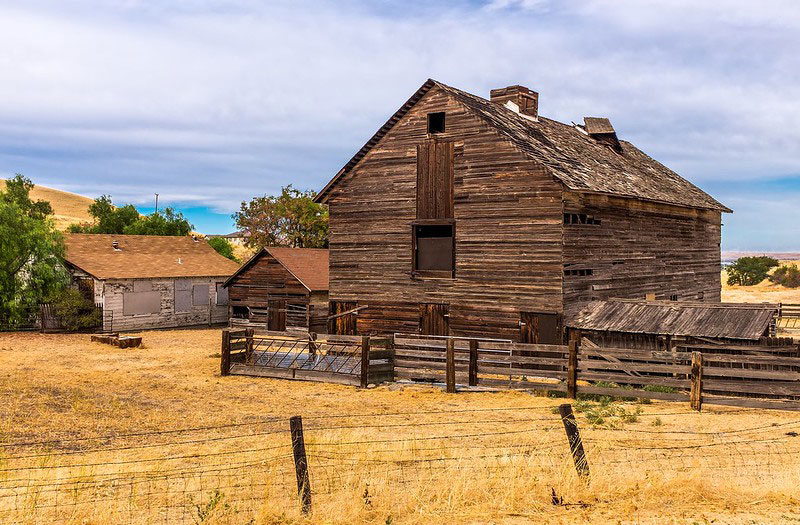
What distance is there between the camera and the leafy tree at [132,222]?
2643 inches

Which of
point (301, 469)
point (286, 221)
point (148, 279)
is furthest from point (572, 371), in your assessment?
point (286, 221)

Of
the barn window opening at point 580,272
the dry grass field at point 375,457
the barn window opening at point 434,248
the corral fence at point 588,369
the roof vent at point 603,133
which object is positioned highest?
the roof vent at point 603,133

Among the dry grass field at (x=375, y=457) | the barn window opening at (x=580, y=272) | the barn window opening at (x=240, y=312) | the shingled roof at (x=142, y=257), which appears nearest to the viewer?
the dry grass field at (x=375, y=457)

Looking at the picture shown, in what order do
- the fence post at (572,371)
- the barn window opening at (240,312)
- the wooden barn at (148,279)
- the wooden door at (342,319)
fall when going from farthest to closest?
1. the wooden barn at (148,279)
2. the barn window opening at (240,312)
3. the wooden door at (342,319)
4. the fence post at (572,371)

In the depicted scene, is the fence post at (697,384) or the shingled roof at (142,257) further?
the shingled roof at (142,257)

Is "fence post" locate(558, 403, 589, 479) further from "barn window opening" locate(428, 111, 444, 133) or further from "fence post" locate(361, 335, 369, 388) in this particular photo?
"barn window opening" locate(428, 111, 444, 133)

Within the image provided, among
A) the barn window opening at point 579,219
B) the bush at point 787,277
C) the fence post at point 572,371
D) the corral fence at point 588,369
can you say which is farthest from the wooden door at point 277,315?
the bush at point 787,277

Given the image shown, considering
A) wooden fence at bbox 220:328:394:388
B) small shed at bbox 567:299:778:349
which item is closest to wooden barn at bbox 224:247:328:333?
wooden fence at bbox 220:328:394:388

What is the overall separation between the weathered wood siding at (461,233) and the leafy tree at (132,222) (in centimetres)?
4284

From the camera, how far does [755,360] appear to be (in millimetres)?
17250

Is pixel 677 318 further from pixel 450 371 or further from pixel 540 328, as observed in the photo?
pixel 450 371

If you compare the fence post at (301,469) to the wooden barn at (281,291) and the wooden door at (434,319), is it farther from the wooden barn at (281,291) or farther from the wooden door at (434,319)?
the wooden barn at (281,291)

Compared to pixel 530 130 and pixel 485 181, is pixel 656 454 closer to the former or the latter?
pixel 485 181

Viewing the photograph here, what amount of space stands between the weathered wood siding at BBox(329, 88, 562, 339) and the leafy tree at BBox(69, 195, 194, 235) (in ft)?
141
